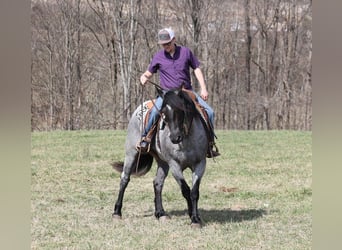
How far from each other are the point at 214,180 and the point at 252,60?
1262 centimetres

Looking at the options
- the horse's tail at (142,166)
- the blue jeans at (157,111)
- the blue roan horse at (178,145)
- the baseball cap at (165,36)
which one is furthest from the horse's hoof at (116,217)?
the baseball cap at (165,36)

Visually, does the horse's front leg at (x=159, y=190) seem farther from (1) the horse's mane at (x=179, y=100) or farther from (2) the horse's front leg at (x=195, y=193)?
(1) the horse's mane at (x=179, y=100)

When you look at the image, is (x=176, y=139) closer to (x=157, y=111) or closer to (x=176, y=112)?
(x=176, y=112)

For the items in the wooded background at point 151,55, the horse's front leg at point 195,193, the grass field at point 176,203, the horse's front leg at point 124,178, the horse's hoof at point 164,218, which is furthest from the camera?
the wooded background at point 151,55

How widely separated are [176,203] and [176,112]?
2.23m

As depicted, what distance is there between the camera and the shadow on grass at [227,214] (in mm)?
5452

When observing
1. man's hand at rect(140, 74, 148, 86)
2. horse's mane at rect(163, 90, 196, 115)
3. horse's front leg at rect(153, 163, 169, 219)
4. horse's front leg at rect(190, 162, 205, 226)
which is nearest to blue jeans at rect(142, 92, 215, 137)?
man's hand at rect(140, 74, 148, 86)

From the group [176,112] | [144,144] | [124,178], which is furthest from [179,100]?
[124,178]

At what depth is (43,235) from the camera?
4.82 meters

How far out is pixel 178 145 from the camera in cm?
493

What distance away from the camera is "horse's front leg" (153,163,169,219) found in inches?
217

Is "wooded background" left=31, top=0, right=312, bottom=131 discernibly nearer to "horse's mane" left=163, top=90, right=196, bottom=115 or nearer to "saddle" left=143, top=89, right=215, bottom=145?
"saddle" left=143, top=89, right=215, bottom=145

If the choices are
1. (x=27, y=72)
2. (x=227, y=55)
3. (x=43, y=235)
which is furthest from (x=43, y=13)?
(x=27, y=72)
